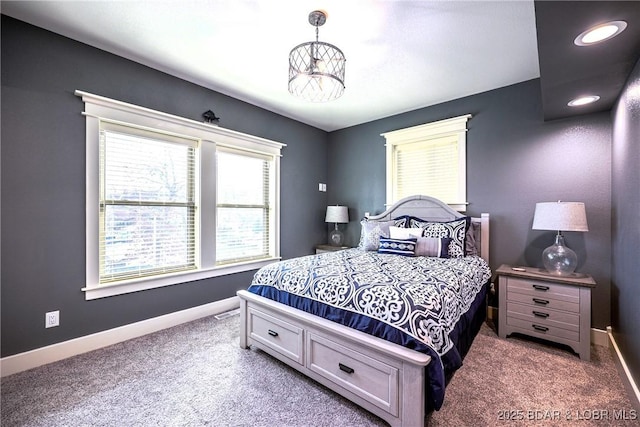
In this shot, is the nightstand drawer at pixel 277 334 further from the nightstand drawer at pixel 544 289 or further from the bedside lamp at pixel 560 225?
the bedside lamp at pixel 560 225

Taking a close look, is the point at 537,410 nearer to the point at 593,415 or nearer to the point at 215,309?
the point at 593,415

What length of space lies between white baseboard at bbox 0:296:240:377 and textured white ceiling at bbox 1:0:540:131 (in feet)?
8.56

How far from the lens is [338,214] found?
440cm

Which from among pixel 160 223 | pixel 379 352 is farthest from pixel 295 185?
pixel 379 352

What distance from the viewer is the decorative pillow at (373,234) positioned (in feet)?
11.0

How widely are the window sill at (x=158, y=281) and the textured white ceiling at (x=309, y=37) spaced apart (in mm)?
2189

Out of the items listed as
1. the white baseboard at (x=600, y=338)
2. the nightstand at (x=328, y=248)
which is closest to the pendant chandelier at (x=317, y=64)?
the nightstand at (x=328, y=248)

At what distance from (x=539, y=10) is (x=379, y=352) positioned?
1.94m

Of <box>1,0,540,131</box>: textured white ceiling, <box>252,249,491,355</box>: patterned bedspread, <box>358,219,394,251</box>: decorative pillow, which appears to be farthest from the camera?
<box>358,219,394,251</box>: decorative pillow

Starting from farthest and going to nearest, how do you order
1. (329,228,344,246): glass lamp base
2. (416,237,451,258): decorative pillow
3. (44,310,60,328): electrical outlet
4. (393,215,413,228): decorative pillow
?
(329,228,344,246): glass lamp base
(393,215,413,228): decorative pillow
(416,237,451,258): decorative pillow
(44,310,60,328): electrical outlet

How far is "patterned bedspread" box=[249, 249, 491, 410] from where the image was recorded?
4.90 ft

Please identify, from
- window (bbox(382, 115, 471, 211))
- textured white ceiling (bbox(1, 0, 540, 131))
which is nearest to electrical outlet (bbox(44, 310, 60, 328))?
textured white ceiling (bbox(1, 0, 540, 131))

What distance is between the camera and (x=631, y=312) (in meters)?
1.87

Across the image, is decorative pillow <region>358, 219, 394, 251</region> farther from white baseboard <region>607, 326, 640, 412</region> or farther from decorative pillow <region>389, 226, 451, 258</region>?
white baseboard <region>607, 326, 640, 412</region>
